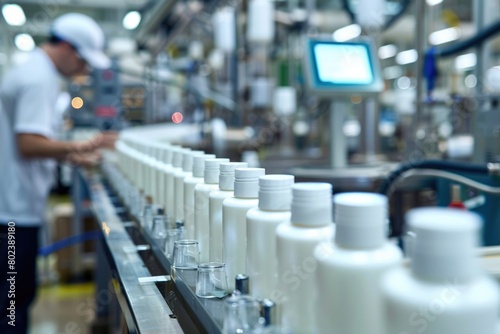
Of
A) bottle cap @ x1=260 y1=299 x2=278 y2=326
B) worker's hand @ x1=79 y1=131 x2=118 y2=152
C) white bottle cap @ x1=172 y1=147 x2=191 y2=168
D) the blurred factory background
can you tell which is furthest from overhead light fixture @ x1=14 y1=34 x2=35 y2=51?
bottle cap @ x1=260 y1=299 x2=278 y2=326

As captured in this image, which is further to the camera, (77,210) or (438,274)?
(77,210)

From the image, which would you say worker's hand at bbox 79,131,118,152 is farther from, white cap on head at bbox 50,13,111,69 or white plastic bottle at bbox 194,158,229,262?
white plastic bottle at bbox 194,158,229,262

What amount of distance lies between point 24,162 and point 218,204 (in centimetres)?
157

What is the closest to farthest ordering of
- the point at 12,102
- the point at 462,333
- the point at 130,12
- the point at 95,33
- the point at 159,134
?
the point at 462,333 → the point at 12,102 → the point at 95,33 → the point at 159,134 → the point at 130,12

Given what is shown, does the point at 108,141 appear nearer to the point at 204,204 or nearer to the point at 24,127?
the point at 24,127

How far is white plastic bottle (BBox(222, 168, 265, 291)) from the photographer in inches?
24.0

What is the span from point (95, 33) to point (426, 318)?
2151 millimetres

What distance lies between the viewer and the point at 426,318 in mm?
350

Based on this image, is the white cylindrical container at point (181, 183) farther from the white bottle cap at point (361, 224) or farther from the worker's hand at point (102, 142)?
the worker's hand at point (102, 142)

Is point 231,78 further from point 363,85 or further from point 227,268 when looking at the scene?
point 227,268

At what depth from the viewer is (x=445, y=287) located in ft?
1.14

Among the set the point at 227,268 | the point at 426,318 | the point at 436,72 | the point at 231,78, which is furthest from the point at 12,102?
the point at 231,78

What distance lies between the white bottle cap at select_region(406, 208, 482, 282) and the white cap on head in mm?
2050

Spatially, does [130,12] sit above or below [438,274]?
above
